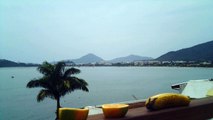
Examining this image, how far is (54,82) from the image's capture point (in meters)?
19.3

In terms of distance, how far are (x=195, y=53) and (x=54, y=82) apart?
128844 millimetres

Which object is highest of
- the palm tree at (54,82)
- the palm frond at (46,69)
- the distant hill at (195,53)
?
the distant hill at (195,53)

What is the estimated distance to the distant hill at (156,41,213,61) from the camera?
128613 millimetres

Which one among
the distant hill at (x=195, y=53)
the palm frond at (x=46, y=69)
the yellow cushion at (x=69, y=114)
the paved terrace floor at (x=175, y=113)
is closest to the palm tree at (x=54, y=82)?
the palm frond at (x=46, y=69)

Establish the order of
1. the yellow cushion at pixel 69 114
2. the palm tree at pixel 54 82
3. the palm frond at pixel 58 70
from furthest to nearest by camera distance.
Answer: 1. the palm frond at pixel 58 70
2. the palm tree at pixel 54 82
3. the yellow cushion at pixel 69 114

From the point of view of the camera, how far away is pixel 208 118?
12.5 ft

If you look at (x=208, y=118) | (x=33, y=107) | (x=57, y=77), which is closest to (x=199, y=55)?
(x=33, y=107)

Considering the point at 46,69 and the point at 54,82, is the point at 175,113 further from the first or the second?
the point at 46,69

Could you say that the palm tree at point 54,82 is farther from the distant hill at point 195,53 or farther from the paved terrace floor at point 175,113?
the distant hill at point 195,53

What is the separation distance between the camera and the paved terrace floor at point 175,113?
3.04 metres

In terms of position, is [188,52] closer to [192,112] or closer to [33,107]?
[33,107]

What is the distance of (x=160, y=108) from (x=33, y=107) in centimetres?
5862

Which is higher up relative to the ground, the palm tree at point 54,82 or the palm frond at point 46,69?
the palm frond at point 46,69

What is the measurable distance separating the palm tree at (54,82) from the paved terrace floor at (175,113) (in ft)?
51.1
